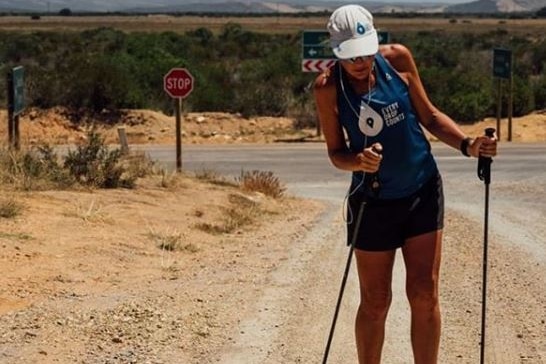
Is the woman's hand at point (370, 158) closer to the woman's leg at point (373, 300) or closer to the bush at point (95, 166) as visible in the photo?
the woman's leg at point (373, 300)

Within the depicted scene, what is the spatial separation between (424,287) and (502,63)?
1991 cm

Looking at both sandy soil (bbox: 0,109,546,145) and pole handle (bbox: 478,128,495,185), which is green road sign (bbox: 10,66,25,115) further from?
sandy soil (bbox: 0,109,546,145)

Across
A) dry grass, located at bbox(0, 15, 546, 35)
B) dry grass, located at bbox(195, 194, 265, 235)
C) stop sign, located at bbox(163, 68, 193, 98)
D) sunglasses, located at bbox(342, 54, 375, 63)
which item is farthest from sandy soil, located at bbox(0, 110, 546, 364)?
dry grass, located at bbox(0, 15, 546, 35)

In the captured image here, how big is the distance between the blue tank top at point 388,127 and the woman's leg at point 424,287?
0.79ft

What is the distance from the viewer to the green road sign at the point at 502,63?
23.1 meters

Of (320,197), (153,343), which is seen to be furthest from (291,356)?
(320,197)

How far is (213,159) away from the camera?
20562 millimetres

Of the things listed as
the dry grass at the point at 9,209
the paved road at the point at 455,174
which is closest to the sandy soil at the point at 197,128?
the paved road at the point at 455,174

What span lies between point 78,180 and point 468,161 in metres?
10.1

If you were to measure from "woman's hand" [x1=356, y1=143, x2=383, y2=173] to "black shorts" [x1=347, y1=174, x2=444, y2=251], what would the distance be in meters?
0.23

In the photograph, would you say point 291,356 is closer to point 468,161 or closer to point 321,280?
point 321,280

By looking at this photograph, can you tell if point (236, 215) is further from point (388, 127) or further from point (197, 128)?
point (197, 128)

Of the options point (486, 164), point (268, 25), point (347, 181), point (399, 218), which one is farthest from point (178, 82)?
point (268, 25)

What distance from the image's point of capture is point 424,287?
172 inches
